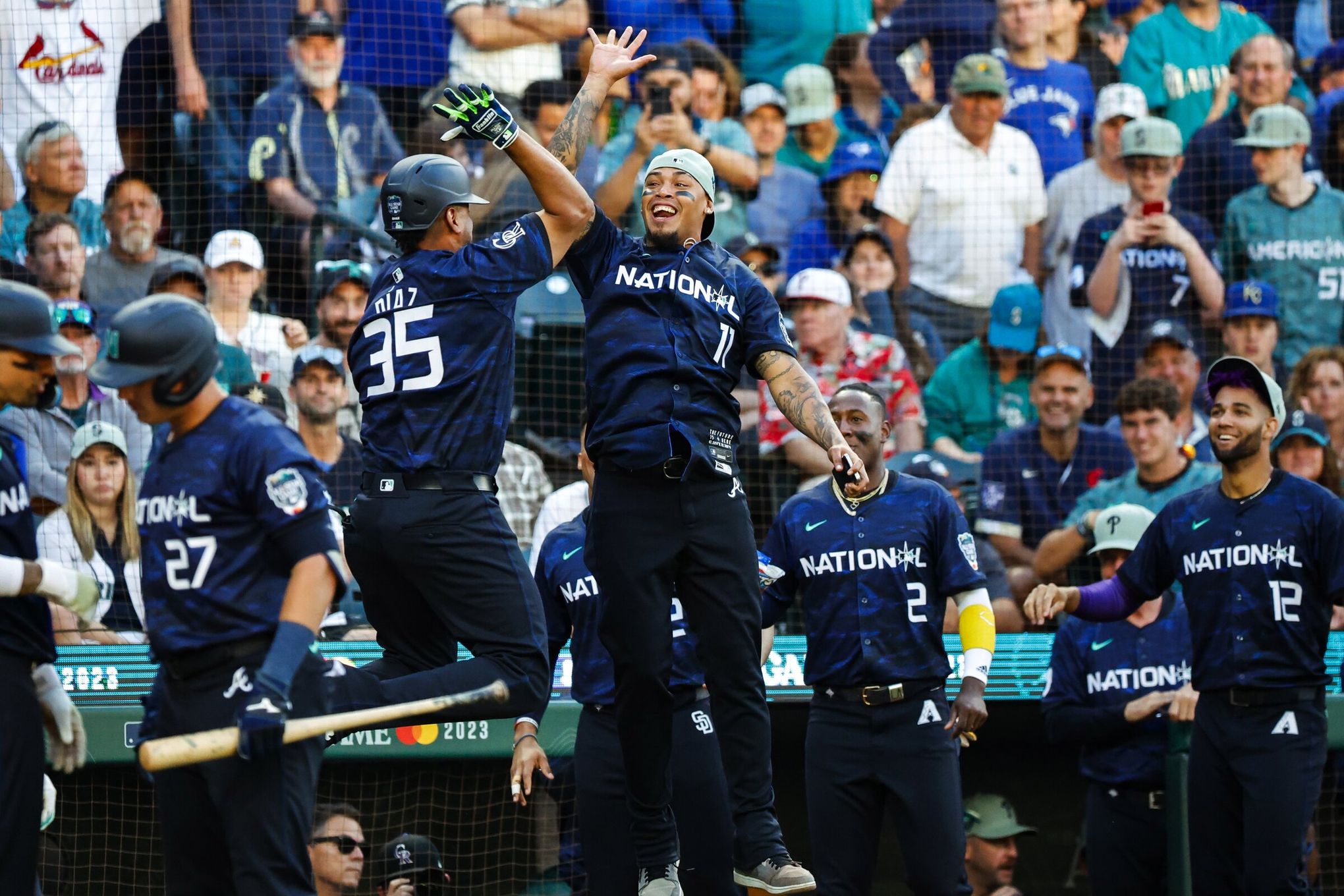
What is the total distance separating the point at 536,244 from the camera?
219 inches

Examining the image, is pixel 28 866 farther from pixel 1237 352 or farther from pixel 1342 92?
pixel 1342 92

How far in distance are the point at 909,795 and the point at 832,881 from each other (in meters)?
0.47

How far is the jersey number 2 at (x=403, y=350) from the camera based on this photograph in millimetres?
5414

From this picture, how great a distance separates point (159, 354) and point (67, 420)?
487 centimetres

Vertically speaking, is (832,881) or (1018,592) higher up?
(1018,592)

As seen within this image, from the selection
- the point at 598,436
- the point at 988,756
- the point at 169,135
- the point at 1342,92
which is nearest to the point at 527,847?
the point at 988,756

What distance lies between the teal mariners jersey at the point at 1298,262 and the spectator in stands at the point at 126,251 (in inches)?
252

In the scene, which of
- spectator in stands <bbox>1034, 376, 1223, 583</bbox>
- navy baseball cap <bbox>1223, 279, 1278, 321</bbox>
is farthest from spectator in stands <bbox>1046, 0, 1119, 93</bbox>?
spectator in stands <bbox>1034, 376, 1223, 583</bbox>

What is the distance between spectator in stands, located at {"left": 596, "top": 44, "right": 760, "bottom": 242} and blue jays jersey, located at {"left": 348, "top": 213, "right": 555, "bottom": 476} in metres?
4.50

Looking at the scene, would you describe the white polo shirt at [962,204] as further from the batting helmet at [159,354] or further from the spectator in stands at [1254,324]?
the batting helmet at [159,354]

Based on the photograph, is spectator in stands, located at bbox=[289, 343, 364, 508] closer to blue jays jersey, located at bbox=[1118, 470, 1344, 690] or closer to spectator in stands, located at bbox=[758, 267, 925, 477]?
spectator in stands, located at bbox=[758, 267, 925, 477]

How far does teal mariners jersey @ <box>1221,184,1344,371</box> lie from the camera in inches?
406

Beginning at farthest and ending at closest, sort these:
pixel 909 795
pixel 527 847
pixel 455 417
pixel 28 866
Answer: pixel 527 847 → pixel 909 795 → pixel 455 417 → pixel 28 866

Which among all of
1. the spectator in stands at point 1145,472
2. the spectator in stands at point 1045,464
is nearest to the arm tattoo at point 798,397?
the spectator in stands at point 1145,472
